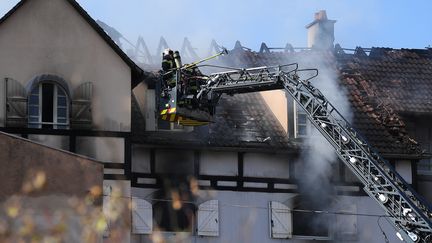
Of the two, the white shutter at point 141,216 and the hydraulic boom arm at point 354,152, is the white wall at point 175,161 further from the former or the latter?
the hydraulic boom arm at point 354,152

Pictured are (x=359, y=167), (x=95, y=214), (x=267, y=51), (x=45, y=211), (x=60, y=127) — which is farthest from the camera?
(x=267, y=51)

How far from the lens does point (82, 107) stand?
61.6 feet

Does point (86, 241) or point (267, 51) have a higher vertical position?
point (267, 51)

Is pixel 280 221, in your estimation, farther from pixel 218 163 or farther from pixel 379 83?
pixel 379 83

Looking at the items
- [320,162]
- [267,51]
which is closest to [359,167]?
[320,162]

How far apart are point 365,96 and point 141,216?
718 cm

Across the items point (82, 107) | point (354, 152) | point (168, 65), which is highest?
point (168, 65)

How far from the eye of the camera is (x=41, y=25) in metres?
18.8

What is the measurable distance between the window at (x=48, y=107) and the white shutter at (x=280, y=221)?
5076mm

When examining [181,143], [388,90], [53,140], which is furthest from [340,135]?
[388,90]

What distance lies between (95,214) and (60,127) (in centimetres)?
390

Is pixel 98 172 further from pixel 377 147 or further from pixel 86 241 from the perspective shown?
pixel 377 147

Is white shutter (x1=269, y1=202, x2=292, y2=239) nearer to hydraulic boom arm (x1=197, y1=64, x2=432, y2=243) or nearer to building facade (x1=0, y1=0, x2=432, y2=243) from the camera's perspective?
building facade (x1=0, y1=0, x2=432, y2=243)

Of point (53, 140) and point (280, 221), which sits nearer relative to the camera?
point (53, 140)
